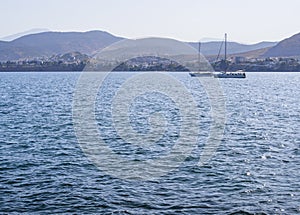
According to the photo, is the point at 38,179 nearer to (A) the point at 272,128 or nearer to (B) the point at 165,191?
(B) the point at 165,191

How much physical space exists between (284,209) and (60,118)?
4250cm

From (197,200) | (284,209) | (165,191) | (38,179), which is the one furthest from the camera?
(38,179)

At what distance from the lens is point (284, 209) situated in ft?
77.2

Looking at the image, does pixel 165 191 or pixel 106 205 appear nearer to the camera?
pixel 106 205

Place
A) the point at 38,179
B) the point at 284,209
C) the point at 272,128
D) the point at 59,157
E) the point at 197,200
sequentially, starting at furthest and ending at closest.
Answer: the point at 272,128, the point at 59,157, the point at 38,179, the point at 197,200, the point at 284,209

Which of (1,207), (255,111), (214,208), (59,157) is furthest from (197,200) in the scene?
(255,111)

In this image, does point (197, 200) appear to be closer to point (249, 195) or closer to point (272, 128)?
point (249, 195)

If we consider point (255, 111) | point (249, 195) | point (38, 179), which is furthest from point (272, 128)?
point (38, 179)

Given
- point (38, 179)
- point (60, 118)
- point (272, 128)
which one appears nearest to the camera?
point (38, 179)

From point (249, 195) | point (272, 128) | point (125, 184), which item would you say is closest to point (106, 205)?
point (125, 184)

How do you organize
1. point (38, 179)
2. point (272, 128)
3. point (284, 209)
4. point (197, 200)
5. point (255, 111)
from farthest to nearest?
point (255, 111), point (272, 128), point (38, 179), point (197, 200), point (284, 209)

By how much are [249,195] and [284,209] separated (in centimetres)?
284

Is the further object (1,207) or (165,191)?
(165,191)

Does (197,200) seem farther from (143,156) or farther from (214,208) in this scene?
(143,156)
